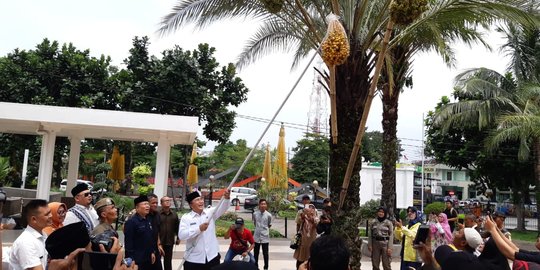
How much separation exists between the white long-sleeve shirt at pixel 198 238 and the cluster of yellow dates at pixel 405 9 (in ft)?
9.73

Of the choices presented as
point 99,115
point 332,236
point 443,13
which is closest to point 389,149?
point 443,13

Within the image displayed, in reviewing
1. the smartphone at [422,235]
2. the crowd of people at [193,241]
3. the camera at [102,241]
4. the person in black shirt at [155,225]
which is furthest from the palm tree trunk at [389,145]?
the camera at [102,241]

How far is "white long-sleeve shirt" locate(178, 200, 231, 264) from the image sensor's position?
5.51 metres

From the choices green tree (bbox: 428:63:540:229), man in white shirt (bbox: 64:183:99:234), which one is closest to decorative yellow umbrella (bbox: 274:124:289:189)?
green tree (bbox: 428:63:540:229)

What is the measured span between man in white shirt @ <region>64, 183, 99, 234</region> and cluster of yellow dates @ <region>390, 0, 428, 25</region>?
161 inches

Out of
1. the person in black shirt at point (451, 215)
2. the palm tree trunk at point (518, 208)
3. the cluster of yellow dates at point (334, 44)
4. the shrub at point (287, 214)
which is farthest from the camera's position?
the shrub at point (287, 214)

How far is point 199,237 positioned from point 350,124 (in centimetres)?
352

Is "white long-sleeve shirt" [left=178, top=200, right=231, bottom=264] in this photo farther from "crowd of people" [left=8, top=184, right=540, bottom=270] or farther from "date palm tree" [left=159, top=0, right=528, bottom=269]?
"date palm tree" [left=159, top=0, right=528, bottom=269]

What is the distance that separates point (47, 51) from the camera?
24141 mm

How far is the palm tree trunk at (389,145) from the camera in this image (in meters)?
13.1

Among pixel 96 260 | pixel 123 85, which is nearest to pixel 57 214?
pixel 96 260

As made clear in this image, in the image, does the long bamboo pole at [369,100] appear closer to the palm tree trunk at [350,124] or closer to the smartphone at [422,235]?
the palm tree trunk at [350,124]

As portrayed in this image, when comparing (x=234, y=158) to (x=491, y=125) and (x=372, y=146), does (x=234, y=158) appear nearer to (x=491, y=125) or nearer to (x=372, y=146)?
(x=372, y=146)

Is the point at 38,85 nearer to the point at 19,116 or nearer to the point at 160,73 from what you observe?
the point at 160,73
